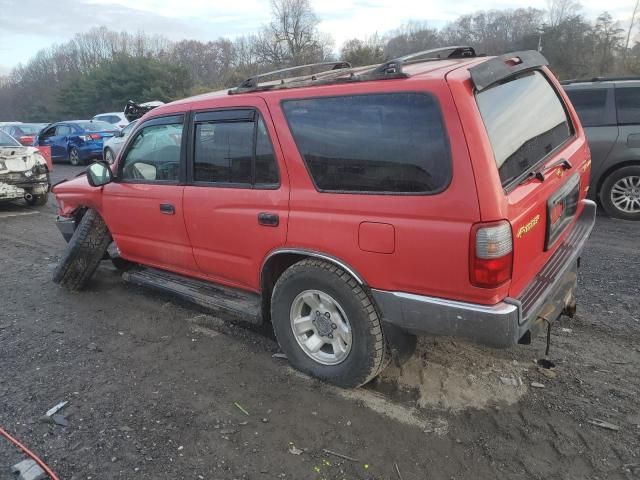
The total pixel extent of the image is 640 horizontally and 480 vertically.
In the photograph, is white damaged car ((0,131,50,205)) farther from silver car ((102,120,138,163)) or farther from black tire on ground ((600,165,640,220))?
black tire on ground ((600,165,640,220))

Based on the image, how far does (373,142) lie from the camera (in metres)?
2.73

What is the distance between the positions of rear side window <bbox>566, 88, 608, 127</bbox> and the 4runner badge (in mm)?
5109

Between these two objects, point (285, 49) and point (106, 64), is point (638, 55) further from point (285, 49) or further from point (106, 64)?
point (106, 64)

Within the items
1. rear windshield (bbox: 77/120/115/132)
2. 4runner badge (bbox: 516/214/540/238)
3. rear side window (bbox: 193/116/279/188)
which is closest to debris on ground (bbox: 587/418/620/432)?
4runner badge (bbox: 516/214/540/238)

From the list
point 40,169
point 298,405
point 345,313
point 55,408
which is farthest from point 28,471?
point 40,169

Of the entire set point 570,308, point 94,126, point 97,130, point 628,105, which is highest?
point 94,126

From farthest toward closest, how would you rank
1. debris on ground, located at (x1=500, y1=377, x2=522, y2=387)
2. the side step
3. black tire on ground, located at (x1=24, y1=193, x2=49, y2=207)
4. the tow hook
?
black tire on ground, located at (x1=24, y1=193, x2=49, y2=207)
the side step
the tow hook
debris on ground, located at (x1=500, y1=377, x2=522, y2=387)

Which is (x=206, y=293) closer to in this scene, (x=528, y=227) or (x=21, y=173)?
(x=528, y=227)

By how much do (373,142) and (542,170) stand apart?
0.99 meters

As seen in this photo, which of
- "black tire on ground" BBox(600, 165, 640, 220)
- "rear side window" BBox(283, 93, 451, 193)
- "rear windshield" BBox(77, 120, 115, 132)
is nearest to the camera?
"rear side window" BBox(283, 93, 451, 193)

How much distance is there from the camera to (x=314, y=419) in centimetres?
292

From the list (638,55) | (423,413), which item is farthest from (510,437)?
(638,55)

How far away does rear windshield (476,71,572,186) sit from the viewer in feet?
8.39

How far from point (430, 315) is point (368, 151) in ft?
3.08
